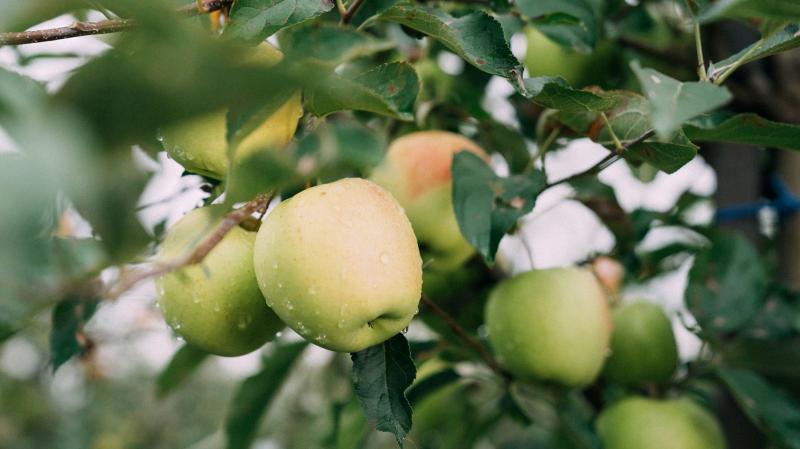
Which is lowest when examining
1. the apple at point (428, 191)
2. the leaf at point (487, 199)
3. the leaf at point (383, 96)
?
A: the apple at point (428, 191)

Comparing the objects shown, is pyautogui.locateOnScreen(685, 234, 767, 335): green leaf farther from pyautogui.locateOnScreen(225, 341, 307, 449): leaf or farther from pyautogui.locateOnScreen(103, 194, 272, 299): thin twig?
pyautogui.locateOnScreen(103, 194, 272, 299): thin twig

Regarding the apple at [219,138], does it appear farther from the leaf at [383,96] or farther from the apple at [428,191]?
the apple at [428,191]

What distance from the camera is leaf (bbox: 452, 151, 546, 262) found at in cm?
66

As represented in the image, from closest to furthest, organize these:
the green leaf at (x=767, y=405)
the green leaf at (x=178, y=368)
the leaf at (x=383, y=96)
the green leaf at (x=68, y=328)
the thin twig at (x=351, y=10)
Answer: the leaf at (x=383, y=96)
the thin twig at (x=351, y=10)
the green leaf at (x=68, y=328)
the green leaf at (x=767, y=405)
the green leaf at (x=178, y=368)

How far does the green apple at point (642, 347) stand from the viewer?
0.96 m

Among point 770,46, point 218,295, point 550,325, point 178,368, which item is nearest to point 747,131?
point 770,46

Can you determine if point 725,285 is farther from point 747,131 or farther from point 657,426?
point 747,131

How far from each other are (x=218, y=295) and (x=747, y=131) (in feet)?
1.41

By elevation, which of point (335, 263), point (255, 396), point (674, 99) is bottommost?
point (255, 396)

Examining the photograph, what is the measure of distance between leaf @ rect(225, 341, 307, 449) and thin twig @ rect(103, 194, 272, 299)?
21.0 inches

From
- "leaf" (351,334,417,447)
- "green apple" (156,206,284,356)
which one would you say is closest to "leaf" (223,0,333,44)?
"green apple" (156,206,284,356)

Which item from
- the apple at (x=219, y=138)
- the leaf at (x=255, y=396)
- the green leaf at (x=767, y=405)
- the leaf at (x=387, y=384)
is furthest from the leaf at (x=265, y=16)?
the green leaf at (x=767, y=405)

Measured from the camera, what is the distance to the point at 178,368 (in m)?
1.03

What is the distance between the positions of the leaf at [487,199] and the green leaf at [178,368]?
1.61 ft
